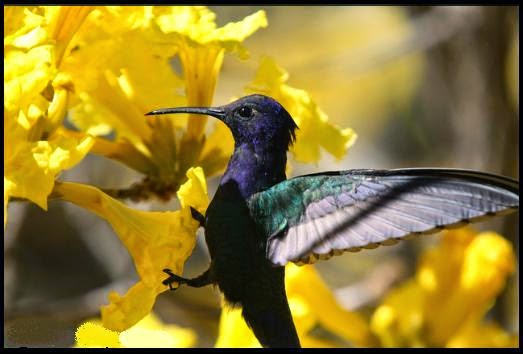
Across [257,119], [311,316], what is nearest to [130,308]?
[257,119]

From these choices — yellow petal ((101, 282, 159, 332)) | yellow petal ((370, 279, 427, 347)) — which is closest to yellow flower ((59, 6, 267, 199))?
yellow petal ((101, 282, 159, 332))

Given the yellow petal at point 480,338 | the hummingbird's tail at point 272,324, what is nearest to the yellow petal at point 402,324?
the yellow petal at point 480,338

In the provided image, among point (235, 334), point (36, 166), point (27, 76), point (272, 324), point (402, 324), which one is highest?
point (27, 76)

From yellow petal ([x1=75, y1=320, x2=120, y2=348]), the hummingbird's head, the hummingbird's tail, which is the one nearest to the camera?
yellow petal ([x1=75, y1=320, x2=120, y2=348])

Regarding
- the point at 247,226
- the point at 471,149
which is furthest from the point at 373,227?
the point at 471,149

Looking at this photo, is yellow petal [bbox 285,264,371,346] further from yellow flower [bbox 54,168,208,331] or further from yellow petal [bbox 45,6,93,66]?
yellow petal [bbox 45,6,93,66]

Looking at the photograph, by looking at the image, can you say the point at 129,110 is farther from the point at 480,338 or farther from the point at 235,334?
the point at 480,338
